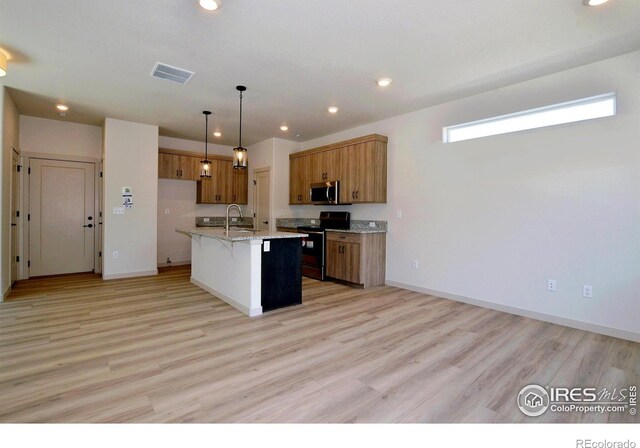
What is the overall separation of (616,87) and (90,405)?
5.32 m

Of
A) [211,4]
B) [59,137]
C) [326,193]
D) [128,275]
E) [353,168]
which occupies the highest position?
[211,4]

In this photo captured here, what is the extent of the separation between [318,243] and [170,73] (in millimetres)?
3488

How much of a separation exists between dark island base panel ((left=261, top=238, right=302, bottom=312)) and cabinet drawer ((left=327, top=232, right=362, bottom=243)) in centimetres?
129

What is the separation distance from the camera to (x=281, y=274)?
13.1ft

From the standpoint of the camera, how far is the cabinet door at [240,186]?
7.72 meters

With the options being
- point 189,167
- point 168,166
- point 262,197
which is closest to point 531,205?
point 262,197

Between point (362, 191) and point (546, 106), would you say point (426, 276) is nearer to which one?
point (362, 191)

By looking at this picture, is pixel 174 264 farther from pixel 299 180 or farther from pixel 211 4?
pixel 211 4

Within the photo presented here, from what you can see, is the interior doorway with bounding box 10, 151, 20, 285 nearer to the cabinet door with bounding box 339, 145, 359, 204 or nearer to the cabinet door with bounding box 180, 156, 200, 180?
the cabinet door with bounding box 180, 156, 200, 180

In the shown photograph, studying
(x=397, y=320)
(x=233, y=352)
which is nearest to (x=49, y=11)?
(x=233, y=352)

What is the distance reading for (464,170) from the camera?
4.38m

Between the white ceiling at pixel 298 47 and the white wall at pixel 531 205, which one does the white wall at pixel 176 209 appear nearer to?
the white ceiling at pixel 298 47

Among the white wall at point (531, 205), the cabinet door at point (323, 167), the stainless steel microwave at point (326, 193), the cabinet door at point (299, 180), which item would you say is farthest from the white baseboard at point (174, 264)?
the white wall at point (531, 205)

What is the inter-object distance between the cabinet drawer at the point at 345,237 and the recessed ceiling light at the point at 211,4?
139 inches
